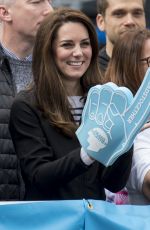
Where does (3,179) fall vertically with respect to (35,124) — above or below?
below

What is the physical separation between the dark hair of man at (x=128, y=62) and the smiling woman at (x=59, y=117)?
0.29 feet

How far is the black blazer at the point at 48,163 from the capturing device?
297cm

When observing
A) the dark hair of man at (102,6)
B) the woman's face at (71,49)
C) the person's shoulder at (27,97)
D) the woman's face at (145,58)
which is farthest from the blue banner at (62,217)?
the dark hair of man at (102,6)

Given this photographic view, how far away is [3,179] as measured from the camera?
341 cm

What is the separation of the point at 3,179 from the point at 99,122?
0.85 metres

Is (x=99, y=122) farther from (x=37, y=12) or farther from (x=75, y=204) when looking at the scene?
(x=37, y=12)

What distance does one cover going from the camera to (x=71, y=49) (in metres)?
3.28

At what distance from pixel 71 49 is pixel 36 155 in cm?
56

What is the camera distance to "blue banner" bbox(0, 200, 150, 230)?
2.58m

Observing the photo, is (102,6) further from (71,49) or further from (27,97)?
(27,97)

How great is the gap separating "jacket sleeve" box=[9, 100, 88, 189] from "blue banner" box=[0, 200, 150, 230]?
284mm

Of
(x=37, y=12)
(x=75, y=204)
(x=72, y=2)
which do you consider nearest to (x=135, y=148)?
(x=75, y=204)

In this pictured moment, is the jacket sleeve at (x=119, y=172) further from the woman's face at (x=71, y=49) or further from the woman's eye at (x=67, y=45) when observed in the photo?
the woman's eye at (x=67, y=45)

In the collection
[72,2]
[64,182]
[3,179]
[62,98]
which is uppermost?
[62,98]
